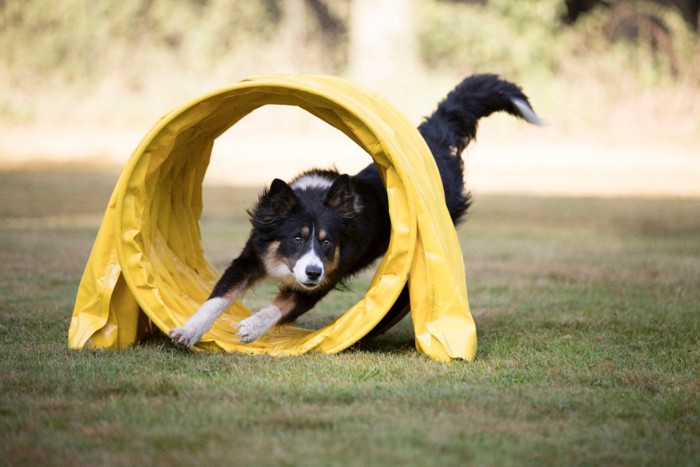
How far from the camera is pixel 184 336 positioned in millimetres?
5117

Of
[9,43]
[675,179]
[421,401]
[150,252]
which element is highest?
[9,43]

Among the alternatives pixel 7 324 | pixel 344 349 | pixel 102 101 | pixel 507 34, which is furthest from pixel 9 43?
pixel 344 349

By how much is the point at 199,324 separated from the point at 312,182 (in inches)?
53.1

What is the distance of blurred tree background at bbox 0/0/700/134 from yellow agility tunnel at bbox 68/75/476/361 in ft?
51.0

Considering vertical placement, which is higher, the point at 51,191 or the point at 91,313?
the point at 51,191

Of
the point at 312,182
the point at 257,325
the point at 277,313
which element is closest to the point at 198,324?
the point at 257,325

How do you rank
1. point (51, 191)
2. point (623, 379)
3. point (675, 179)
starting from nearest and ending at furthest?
point (623, 379) < point (51, 191) < point (675, 179)

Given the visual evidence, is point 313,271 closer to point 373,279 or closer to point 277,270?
point 373,279

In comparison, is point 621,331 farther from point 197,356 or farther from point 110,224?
point 110,224

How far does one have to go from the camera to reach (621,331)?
6.08 m

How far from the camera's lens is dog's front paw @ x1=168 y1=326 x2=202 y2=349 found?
510 cm

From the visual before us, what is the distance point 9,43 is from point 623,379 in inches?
841

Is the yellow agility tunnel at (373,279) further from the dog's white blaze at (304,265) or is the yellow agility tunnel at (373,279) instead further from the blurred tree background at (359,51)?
the blurred tree background at (359,51)

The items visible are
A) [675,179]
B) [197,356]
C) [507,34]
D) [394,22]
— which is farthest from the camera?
[507,34]
